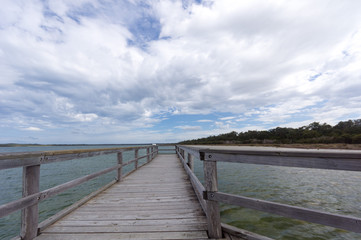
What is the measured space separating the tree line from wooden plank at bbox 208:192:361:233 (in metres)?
55.5

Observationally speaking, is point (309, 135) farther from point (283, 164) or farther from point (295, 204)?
point (283, 164)

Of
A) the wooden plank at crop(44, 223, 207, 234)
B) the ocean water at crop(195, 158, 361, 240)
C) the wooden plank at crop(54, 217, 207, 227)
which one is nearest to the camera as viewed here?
the wooden plank at crop(44, 223, 207, 234)

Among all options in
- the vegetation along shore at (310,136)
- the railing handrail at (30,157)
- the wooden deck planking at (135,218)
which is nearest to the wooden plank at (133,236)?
the wooden deck planking at (135,218)

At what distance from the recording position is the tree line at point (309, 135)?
45.3 meters

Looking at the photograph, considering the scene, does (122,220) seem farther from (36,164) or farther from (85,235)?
A: (36,164)

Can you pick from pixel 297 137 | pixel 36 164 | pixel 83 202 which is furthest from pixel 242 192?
pixel 297 137

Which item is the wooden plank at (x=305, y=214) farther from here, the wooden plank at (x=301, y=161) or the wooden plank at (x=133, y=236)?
the wooden plank at (x=133, y=236)

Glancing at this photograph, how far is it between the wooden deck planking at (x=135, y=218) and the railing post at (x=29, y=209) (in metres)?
0.16

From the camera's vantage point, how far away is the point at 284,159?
5.91 ft

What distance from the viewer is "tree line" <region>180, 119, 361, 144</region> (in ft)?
149

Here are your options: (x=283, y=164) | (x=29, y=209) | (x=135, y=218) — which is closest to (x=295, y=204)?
(x=283, y=164)

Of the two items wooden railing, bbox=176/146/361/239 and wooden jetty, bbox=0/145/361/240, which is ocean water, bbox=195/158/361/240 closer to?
wooden jetty, bbox=0/145/361/240

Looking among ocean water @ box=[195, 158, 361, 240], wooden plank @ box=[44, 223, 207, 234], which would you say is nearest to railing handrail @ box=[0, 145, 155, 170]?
wooden plank @ box=[44, 223, 207, 234]

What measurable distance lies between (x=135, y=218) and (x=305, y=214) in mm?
2571
